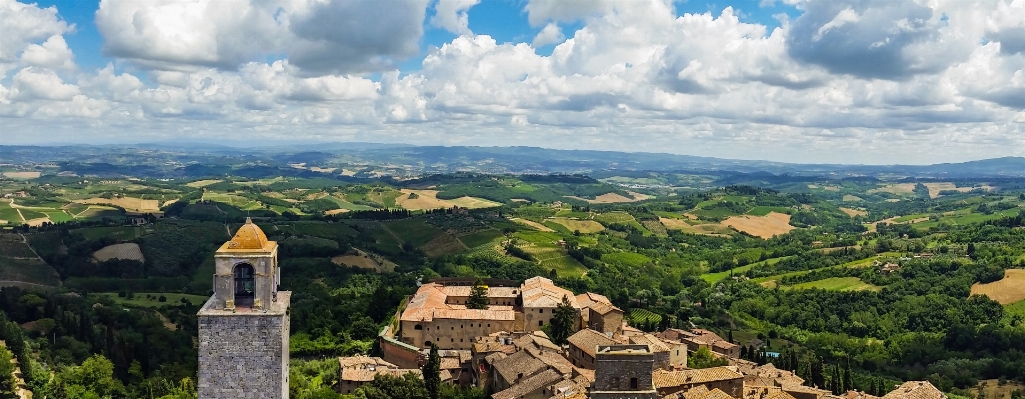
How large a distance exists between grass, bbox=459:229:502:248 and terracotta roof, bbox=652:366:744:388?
359ft

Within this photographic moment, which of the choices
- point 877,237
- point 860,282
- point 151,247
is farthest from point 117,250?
point 877,237

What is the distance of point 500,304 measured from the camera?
7806cm

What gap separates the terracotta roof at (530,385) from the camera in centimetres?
4953

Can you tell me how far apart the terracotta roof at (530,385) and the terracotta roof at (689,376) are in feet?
22.0

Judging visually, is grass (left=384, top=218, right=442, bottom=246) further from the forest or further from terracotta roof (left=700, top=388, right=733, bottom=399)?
terracotta roof (left=700, top=388, right=733, bottom=399)

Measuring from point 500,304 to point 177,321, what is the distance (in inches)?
1877

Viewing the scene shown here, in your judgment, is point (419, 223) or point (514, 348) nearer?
point (514, 348)

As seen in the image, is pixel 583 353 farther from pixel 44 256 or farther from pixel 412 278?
pixel 44 256

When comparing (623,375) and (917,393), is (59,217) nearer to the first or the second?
(623,375)

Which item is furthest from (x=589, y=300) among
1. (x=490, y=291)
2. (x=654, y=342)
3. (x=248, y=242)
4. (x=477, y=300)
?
Result: (x=248, y=242)

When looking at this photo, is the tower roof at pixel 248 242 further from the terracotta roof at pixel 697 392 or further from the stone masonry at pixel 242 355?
the terracotta roof at pixel 697 392

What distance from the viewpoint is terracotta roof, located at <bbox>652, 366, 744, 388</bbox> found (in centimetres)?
5019

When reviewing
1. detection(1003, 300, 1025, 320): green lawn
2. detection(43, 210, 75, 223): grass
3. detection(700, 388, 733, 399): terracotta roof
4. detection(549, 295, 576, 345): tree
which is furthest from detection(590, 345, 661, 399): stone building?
detection(43, 210, 75, 223): grass

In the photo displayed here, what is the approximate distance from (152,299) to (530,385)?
8452cm
